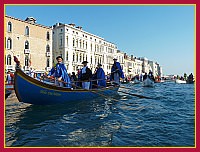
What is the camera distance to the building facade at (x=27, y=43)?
945 inches

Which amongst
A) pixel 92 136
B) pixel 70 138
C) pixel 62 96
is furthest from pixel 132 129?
pixel 62 96

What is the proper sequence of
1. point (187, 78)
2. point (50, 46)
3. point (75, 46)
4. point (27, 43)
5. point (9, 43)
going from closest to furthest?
1. point (9, 43)
2. point (27, 43)
3. point (50, 46)
4. point (187, 78)
5. point (75, 46)

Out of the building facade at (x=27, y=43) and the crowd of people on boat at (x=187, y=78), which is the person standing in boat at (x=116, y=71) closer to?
the building facade at (x=27, y=43)

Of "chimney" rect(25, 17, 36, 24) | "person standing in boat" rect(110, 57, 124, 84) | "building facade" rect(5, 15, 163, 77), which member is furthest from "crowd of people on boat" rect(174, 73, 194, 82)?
"chimney" rect(25, 17, 36, 24)

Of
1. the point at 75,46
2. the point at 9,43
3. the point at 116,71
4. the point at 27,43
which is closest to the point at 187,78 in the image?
the point at 75,46

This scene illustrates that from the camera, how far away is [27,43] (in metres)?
26.5

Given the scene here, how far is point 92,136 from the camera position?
3982mm

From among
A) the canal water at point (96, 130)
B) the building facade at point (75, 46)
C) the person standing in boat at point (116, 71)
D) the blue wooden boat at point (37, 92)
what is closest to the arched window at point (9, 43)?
the building facade at point (75, 46)

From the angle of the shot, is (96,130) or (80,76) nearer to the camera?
(96,130)

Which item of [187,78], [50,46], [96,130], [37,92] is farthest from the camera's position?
[187,78]

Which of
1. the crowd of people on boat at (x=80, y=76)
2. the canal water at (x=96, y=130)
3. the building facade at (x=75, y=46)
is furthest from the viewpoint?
the building facade at (x=75, y=46)

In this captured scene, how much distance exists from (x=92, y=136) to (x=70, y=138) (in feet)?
1.58

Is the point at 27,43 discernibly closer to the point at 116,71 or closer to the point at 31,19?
the point at 31,19

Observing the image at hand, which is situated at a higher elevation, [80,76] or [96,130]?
[80,76]
